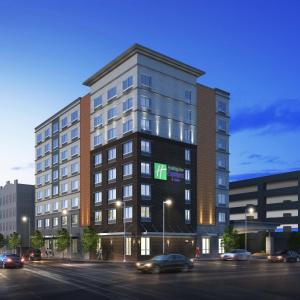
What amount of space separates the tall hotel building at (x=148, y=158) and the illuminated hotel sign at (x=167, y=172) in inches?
6.2

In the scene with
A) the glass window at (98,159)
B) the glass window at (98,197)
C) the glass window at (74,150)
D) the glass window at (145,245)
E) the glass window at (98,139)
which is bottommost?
the glass window at (145,245)

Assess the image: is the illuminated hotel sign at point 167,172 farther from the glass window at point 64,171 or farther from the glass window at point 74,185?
the glass window at point 64,171

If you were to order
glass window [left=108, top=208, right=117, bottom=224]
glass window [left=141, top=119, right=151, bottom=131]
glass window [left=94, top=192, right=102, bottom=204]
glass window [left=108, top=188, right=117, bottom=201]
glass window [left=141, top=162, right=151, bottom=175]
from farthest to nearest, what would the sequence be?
glass window [left=94, top=192, right=102, bottom=204]
glass window [left=108, top=188, right=117, bottom=201]
glass window [left=108, top=208, right=117, bottom=224]
glass window [left=141, top=119, right=151, bottom=131]
glass window [left=141, top=162, right=151, bottom=175]

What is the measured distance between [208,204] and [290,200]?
46395mm

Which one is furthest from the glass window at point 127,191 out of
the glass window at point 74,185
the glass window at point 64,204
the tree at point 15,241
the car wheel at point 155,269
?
the tree at point 15,241

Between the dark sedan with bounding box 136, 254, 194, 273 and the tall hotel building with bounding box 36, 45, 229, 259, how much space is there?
3004cm

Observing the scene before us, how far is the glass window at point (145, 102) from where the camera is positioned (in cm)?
7619

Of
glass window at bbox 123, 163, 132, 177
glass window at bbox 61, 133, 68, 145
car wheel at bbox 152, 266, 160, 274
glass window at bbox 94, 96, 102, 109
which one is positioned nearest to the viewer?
car wheel at bbox 152, 266, 160, 274

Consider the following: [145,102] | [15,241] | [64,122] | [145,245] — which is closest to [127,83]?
[145,102]

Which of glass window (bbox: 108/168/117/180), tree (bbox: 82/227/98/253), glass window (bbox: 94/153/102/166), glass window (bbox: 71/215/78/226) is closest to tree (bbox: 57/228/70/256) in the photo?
glass window (bbox: 71/215/78/226)

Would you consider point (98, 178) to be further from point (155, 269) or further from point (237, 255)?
point (155, 269)

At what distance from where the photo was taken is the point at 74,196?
9450 centimetres

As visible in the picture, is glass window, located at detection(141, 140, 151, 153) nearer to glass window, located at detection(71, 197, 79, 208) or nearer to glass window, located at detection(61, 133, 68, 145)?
glass window, located at detection(71, 197, 79, 208)

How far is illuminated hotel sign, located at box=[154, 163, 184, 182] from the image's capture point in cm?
7612
